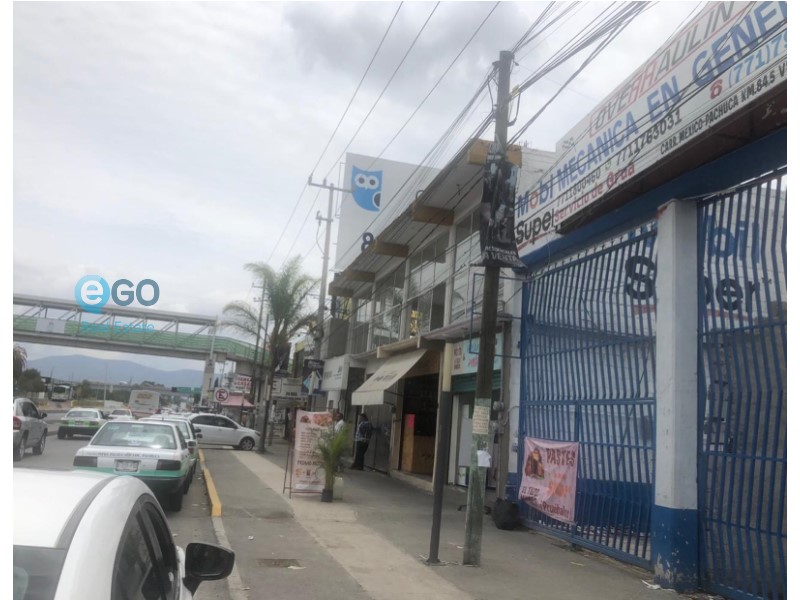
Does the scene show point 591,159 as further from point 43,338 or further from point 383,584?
point 43,338

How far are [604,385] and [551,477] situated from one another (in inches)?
73.6

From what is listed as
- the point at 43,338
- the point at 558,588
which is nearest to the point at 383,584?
the point at 558,588

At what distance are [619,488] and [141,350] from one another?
3456 cm

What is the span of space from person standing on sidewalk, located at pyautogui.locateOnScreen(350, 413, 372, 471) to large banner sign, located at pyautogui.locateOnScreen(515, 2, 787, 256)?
40.0 feet

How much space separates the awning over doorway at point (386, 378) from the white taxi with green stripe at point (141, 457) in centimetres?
673

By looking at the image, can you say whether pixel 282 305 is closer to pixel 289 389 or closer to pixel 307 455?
pixel 289 389

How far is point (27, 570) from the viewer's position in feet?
6.55

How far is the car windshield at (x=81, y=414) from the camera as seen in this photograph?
2808cm

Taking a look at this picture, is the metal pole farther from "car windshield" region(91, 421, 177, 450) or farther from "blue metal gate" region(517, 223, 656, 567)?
"car windshield" region(91, 421, 177, 450)

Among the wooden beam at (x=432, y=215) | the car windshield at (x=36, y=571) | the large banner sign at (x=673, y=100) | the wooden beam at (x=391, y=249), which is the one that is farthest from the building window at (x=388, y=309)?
the car windshield at (x=36, y=571)

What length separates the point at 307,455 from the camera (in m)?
14.3

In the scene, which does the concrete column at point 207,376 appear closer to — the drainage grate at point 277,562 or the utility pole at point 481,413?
the drainage grate at point 277,562

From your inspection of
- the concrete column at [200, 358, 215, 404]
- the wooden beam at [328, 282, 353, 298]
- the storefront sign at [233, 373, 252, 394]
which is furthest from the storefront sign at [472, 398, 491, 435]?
the storefront sign at [233, 373, 252, 394]

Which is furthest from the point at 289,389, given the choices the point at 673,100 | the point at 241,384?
the point at 673,100
